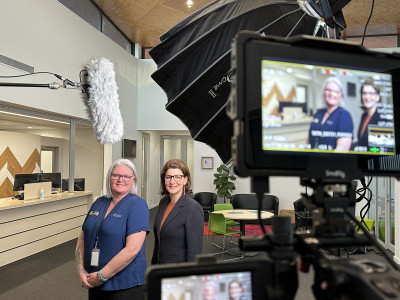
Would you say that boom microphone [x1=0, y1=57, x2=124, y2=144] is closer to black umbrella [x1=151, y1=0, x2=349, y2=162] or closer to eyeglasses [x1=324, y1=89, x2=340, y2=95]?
black umbrella [x1=151, y1=0, x2=349, y2=162]

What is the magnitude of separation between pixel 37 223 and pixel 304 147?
5.88 metres

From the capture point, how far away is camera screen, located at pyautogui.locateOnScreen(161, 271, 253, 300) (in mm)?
564

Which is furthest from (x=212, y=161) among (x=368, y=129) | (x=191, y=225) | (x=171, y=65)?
(x=368, y=129)

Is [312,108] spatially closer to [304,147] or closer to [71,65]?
[304,147]

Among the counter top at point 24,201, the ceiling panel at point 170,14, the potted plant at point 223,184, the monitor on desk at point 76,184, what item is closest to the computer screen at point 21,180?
the counter top at point 24,201

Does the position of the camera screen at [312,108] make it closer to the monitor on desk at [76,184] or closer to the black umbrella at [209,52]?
the black umbrella at [209,52]

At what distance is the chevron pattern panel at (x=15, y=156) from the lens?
7.70 metres

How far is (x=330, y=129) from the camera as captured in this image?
64 centimetres

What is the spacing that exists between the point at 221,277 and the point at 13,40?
5.44m

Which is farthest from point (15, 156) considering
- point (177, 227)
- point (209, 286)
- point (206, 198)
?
point (209, 286)

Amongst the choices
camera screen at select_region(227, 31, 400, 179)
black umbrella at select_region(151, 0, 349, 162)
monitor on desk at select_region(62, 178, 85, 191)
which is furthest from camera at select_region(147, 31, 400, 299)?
monitor on desk at select_region(62, 178, 85, 191)

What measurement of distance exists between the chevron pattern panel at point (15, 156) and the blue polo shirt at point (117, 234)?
6877 millimetres

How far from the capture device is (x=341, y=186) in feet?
2.08

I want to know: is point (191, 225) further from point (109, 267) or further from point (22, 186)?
point (22, 186)
